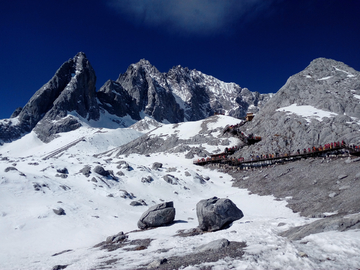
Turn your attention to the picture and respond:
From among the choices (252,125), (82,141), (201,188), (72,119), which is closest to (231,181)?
(201,188)

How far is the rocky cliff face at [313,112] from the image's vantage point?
41.2 meters

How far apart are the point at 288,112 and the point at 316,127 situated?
1008 centimetres

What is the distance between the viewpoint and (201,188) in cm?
3138

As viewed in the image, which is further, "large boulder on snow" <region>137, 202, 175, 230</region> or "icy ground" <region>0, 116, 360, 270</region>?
"large boulder on snow" <region>137, 202, 175, 230</region>

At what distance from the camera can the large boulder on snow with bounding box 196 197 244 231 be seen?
13391mm

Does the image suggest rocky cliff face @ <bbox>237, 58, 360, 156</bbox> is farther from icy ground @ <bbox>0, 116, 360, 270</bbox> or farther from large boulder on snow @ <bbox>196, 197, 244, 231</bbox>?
large boulder on snow @ <bbox>196, 197, 244, 231</bbox>

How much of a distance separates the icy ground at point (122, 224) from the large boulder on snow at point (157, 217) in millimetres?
710

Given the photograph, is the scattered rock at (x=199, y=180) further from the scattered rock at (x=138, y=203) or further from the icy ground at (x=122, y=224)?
the scattered rock at (x=138, y=203)

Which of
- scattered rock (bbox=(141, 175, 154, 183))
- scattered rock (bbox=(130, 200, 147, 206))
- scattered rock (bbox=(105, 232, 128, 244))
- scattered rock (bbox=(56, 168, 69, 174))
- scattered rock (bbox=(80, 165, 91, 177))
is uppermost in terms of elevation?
scattered rock (bbox=(56, 168, 69, 174))

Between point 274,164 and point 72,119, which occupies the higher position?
point 72,119

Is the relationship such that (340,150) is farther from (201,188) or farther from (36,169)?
(36,169)

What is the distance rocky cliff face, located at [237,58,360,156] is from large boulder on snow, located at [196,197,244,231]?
3155 centimetres

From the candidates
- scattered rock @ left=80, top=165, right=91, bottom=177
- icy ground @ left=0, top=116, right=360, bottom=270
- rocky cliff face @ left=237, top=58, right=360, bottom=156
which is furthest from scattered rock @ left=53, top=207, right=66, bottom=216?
rocky cliff face @ left=237, top=58, right=360, bottom=156

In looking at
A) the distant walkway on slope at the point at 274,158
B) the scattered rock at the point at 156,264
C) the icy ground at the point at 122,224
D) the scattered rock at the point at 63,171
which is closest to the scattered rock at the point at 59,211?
the icy ground at the point at 122,224
